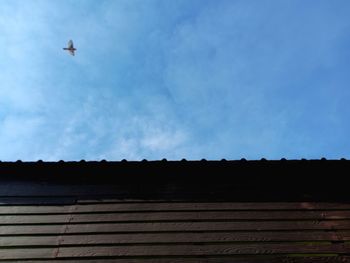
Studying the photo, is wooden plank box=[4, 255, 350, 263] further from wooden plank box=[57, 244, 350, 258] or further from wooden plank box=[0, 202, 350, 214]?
wooden plank box=[0, 202, 350, 214]

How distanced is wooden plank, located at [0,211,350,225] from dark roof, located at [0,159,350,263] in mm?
20

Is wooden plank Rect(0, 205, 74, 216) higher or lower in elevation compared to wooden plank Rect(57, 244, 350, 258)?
higher

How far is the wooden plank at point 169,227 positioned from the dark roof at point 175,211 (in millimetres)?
19

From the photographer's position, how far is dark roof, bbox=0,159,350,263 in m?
7.18

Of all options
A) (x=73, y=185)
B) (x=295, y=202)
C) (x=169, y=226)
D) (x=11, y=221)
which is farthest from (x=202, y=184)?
(x=11, y=221)

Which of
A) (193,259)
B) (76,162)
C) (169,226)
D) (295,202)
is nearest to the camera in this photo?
(193,259)

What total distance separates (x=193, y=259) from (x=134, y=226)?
1.35 m

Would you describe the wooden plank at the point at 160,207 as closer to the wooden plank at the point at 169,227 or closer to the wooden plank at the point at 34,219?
the wooden plank at the point at 34,219

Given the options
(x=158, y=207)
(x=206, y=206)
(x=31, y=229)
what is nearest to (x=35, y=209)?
(x=31, y=229)

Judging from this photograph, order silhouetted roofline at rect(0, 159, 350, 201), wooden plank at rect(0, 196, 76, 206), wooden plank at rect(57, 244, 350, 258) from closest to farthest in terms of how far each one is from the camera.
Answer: wooden plank at rect(57, 244, 350, 258)
wooden plank at rect(0, 196, 76, 206)
silhouetted roofline at rect(0, 159, 350, 201)

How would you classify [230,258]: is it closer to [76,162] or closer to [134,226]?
[134,226]

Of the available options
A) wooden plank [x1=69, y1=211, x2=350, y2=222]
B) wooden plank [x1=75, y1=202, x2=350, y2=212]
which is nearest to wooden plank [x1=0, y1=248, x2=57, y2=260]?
wooden plank [x1=69, y1=211, x2=350, y2=222]

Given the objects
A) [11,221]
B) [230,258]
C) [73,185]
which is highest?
[73,185]

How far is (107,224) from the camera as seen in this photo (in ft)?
25.2
